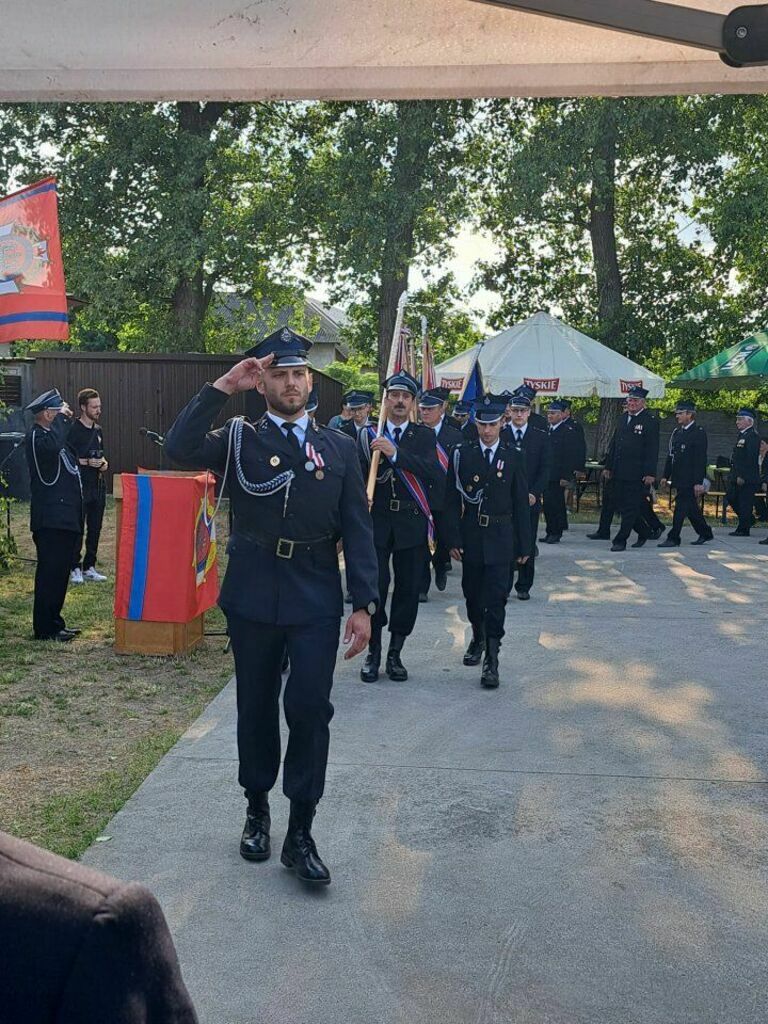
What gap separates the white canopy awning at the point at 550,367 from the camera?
18.3 metres

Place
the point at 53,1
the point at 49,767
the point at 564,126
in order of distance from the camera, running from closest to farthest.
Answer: the point at 53,1 < the point at 49,767 < the point at 564,126

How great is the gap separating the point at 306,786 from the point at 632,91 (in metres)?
2.86

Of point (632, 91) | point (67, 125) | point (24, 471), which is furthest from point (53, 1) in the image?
point (67, 125)

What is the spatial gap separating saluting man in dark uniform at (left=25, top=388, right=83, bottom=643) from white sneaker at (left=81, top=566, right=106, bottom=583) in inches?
106

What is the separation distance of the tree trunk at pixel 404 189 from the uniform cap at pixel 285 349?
664 inches

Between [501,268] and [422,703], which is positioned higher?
[501,268]

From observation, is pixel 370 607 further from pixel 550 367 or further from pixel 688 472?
pixel 550 367

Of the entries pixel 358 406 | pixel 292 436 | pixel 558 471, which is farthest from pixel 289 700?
pixel 558 471

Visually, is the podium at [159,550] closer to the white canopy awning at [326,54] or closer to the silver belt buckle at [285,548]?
the silver belt buckle at [285,548]

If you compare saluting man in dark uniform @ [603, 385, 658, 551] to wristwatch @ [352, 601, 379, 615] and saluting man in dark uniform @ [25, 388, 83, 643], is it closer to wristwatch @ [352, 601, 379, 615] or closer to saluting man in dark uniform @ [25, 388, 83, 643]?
saluting man in dark uniform @ [25, 388, 83, 643]

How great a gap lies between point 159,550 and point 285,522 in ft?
13.3

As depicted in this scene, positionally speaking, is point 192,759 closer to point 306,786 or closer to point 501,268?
point 306,786

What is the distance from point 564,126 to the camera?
2203cm

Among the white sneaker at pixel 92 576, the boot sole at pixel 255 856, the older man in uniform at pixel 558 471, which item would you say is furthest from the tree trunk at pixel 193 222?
the boot sole at pixel 255 856
